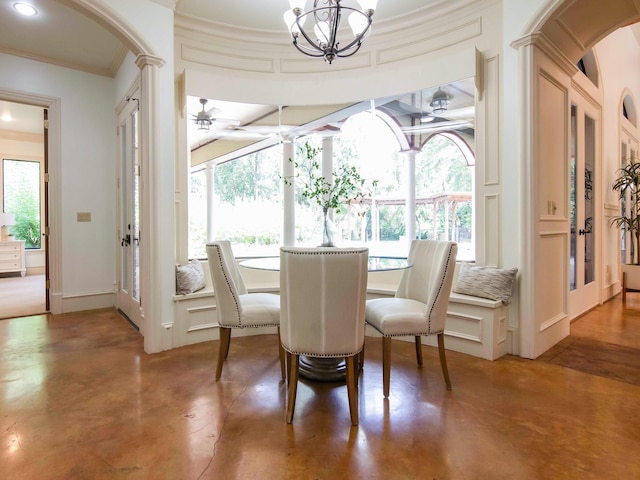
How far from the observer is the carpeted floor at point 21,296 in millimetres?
4387

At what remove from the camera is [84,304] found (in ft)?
14.8

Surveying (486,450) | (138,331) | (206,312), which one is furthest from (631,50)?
(138,331)

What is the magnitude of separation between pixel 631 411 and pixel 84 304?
17.3 ft

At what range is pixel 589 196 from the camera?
4.41 metres

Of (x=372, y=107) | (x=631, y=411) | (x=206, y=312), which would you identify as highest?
(x=372, y=107)

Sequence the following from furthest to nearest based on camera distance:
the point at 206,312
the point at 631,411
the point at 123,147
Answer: the point at 123,147 → the point at 206,312 → the point at 631,411

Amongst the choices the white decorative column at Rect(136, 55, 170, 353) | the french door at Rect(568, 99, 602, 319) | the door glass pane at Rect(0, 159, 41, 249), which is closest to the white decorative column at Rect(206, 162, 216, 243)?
the white decorative column at Rect(136, 55, 170, 353)

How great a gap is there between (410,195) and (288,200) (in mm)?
1329

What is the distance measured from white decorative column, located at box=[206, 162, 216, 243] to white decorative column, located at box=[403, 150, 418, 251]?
2.04 metres

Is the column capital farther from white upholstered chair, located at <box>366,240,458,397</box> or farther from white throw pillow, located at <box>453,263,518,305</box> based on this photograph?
white throw pillow, located at <box>453,263,518,305</box>

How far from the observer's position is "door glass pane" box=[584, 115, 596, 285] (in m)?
4.34

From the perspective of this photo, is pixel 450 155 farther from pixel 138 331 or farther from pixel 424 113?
pixel 138 331

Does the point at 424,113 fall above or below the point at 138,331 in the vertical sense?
above

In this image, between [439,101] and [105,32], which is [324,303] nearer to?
[439,101]
